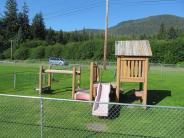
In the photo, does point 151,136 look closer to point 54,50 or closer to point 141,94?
point 141,94

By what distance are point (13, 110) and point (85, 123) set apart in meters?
2.94

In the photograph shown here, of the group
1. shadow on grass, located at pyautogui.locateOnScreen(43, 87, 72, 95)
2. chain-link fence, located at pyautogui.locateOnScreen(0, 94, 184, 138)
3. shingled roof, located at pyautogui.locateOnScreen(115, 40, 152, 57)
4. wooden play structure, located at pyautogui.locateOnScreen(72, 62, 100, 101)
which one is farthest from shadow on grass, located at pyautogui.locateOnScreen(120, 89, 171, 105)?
shadow on grass, located at pyautogui.locateOnScreen(43, 87, 72, 95)

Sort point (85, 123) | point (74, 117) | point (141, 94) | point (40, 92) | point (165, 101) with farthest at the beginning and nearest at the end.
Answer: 1. point (40, 92)
2. point (165, 101)
3. point (141, 94)
4. point (74, 117)
5. point (85, 123)

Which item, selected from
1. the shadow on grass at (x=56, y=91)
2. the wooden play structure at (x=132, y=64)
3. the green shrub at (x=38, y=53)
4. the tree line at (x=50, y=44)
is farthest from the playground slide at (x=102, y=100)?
the green shrub at (x=38, y=53)

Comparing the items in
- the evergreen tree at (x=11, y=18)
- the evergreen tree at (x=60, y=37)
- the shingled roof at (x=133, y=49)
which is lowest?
the shingled roof at (x=133, y=49)

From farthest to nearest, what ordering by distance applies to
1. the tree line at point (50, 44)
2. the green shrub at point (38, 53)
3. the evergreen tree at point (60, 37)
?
the evergreen tree at point (60, 37) → the green shrub at point (38, 53) → the tree line at point (50, 44)

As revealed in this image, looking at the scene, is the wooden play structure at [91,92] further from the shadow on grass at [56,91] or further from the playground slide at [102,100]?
the shadow on grass at [56,91]

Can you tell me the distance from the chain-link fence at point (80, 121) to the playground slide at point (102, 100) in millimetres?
219

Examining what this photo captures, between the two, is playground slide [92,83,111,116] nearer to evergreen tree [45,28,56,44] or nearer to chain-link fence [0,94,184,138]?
chain-link fence [0,94,184,138]

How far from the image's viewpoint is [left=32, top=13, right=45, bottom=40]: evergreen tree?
119m

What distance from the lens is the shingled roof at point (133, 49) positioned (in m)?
14.6

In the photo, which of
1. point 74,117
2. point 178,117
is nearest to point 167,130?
point 178,117

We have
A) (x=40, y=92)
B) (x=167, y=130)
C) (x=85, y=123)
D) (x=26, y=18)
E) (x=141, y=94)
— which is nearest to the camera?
(x=167, y=130)

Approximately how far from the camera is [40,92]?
17859 millimetres
